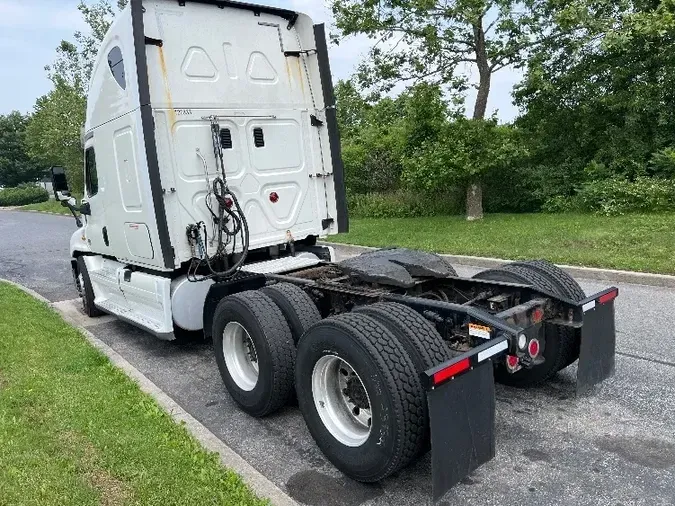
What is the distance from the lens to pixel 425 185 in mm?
14352

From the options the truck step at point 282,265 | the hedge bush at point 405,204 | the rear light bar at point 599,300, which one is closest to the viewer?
the rear light bar at point 599,300

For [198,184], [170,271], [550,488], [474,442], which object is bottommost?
[550,488]

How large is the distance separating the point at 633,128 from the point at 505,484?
14.6 metres

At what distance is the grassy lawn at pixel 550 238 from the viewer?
9062 mm

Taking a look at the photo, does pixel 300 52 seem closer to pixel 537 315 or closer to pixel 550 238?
pixel 537 315

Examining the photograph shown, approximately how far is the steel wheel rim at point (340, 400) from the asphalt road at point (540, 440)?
0.27 meters

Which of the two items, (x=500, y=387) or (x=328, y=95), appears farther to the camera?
(x=328, y=95)

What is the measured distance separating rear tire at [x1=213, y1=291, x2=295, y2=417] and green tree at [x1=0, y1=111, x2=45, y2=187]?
6426 centimetres

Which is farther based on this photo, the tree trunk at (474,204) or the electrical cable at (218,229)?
the tree trunk at (474,204)


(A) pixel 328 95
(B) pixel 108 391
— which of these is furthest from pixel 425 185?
(B) pixel 108 391

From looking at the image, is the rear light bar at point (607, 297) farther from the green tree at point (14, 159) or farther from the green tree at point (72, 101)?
the green tree at point (14, 159)

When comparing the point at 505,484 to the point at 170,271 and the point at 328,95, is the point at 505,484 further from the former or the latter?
the point at 328,95

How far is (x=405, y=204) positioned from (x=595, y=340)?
14.4m

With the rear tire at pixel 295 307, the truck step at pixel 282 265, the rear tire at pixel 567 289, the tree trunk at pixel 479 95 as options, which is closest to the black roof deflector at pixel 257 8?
the truck step at pixel 282 265
